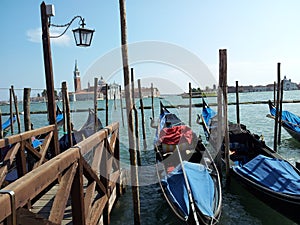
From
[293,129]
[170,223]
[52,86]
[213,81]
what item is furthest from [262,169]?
[293,129]

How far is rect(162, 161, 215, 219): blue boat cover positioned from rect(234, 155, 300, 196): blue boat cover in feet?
2.30

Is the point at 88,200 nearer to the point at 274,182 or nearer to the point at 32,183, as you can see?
the point at 32,183

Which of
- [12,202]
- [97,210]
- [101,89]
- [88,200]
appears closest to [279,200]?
[97,210]

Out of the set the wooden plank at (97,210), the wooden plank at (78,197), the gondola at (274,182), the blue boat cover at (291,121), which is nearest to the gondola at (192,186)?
the gondola at (274,182)

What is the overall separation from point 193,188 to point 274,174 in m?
1.23

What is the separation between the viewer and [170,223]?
3.99 metres

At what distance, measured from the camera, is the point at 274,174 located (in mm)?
3969

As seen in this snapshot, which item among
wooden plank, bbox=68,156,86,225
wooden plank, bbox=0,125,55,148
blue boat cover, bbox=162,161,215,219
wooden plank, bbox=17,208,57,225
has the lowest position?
blue boat cover, bbox=162,161,215,219

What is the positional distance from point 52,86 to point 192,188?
214 centimetres

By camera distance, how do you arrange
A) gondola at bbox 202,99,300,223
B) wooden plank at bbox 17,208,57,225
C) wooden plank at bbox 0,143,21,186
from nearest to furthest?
wooden plank at bbox 17,208,57,225
wooden plank at bbox 0,143,21,186
gondola at bbox 202,99,300,223

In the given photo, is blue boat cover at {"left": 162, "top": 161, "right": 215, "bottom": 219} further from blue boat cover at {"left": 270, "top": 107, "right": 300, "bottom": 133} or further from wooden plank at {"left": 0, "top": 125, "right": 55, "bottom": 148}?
blue boat cover at {"left": 270, "top": 107, "right": 300, "bottom": 133}

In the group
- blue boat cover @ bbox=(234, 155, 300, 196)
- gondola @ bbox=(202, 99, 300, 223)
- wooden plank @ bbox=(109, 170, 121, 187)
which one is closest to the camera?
gondola @ bbox=(202, 99, 300, 223)

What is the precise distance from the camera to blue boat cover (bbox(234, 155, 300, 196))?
3.66m

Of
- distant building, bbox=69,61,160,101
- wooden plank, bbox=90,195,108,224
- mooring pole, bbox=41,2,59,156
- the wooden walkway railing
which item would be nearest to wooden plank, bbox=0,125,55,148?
mooring pole, bbox=41,2,59,156
